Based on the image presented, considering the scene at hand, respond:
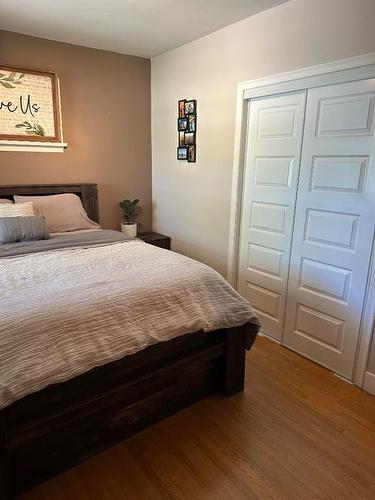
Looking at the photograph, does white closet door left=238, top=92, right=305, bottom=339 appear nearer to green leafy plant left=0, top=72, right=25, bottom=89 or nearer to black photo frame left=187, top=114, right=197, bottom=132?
black photo frame left=187, top=114, right=197, bottom=132

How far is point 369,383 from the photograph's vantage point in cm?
216

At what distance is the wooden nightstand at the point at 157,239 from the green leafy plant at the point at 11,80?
1.79 m

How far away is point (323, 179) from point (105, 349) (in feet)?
5.69

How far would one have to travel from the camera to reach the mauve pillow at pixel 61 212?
2.91 meters

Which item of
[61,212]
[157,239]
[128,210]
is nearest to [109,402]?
[61,212]

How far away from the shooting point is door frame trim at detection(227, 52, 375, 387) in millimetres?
2008

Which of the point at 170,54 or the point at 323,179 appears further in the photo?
the point at 170,54

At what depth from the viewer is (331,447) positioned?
1.75 meters

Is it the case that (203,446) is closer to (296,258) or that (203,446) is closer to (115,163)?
(296,258)

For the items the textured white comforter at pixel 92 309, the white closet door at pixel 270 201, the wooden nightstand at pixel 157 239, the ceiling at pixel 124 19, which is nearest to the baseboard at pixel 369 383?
the white closet door at pixel 270 201

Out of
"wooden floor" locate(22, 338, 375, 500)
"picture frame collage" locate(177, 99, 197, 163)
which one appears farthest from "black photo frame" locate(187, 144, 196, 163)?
"wooden floor" locate(22, 338, 375, 500)

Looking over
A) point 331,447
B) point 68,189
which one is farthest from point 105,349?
point 68,189

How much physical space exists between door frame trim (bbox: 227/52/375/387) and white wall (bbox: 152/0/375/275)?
→ 6cm

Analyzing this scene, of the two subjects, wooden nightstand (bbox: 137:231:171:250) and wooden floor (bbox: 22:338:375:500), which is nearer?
wooden floor (bbox: 22:338:375:500)
